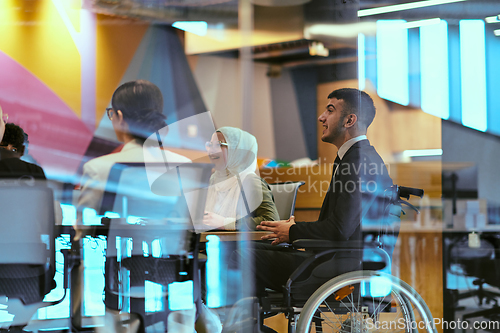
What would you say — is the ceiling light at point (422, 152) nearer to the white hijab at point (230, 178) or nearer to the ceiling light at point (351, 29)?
the ceiling light at point (351, 29)

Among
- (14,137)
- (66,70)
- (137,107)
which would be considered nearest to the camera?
(137,107)

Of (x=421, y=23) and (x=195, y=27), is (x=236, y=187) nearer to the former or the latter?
(x=421, y=23)

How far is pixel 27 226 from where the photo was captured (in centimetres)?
181

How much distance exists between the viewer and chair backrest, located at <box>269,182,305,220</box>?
251cm

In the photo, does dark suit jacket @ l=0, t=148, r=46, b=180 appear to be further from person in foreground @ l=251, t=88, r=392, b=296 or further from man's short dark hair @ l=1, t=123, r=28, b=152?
person in foreground @ l=251, t=88, r=392, b=296

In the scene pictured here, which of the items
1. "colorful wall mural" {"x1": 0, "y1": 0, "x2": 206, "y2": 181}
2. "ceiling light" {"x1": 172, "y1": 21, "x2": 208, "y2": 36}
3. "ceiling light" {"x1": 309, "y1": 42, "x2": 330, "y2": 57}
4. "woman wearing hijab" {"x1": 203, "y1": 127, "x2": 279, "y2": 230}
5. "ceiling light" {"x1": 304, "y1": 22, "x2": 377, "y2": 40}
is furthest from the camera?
"ceiling light" {"x1": 172, "y1": 21, "x2": 208, "y2": 36}

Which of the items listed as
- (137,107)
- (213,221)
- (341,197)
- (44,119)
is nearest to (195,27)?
(44,119)

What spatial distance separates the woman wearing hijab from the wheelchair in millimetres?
509

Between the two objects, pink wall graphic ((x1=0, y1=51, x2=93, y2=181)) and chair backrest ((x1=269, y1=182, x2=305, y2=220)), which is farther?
pink wall graphic ((x1=0, y1=51, x2=93, y2=181))

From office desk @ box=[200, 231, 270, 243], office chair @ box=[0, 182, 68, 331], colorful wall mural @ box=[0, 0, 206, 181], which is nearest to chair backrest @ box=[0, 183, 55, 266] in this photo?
office chair @ box=[0, 182, 68, 331]

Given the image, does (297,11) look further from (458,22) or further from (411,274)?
(411,274)

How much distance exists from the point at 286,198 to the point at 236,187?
0.35 metres

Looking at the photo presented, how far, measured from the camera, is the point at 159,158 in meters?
1.91

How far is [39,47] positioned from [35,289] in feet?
12.2
